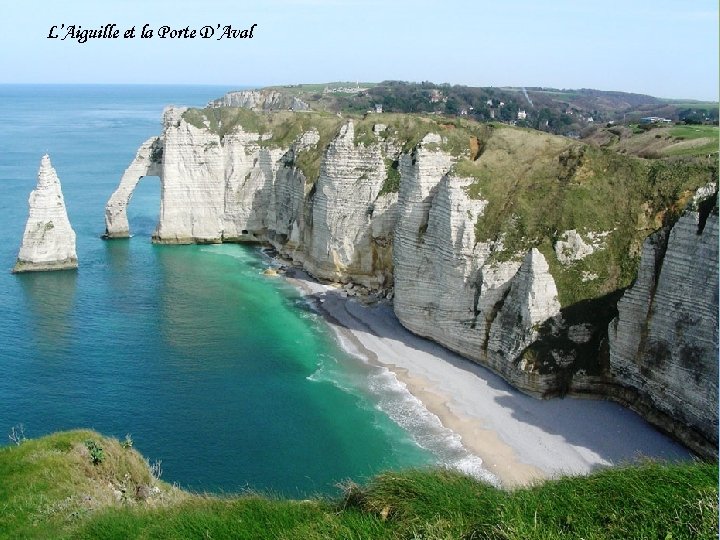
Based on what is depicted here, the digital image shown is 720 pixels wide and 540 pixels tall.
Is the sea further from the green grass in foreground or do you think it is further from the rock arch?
the green grass in foreground

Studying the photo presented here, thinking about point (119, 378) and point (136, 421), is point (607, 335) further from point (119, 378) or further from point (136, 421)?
point (119, 378)

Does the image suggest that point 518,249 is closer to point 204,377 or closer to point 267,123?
point 204,377

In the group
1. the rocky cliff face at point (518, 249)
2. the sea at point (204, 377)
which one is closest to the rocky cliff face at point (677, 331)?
the rocky cliff face at point (518, 249)

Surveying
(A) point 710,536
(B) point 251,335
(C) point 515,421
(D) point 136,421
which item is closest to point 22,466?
(D) point 136,421

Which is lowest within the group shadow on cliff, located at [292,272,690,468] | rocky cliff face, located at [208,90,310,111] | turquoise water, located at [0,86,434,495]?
turquoise water, located at [0,86,434,495]

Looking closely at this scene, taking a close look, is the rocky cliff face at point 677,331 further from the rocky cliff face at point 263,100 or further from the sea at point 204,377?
the rocky cliff face at point 263,100

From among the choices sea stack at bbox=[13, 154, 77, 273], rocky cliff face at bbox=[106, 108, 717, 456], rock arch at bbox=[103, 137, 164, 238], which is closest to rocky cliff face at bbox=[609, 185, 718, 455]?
rocky cliff face at bbox=[106, 108, 717, 456]

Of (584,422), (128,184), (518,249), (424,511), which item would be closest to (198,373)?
(518,249)
